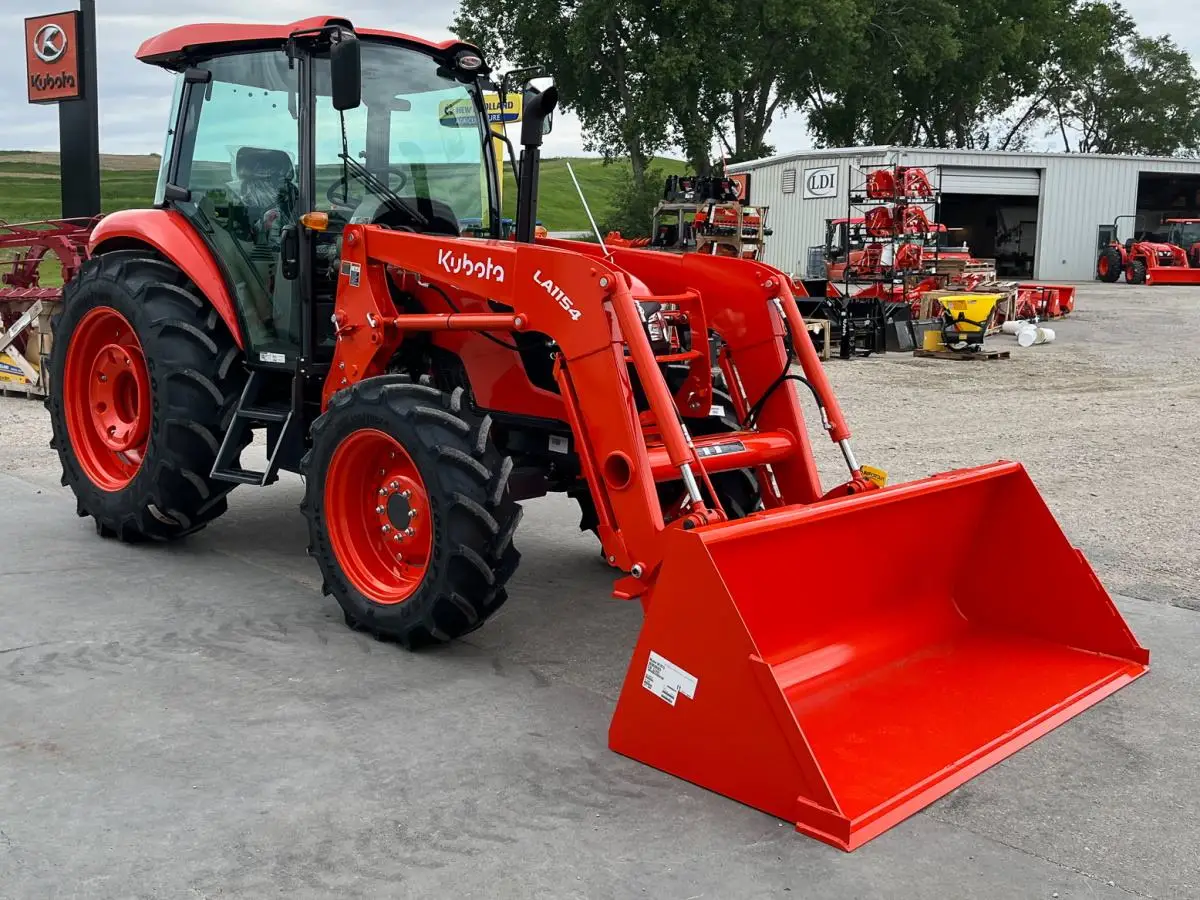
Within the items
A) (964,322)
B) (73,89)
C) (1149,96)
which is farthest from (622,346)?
(1149,96)

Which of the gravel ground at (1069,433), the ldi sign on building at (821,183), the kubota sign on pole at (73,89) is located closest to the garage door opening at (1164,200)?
the ldi sign on building at (821,183)

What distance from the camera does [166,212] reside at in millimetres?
6176

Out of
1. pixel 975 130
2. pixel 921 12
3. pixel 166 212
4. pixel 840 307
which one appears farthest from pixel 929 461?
pixel 975 130

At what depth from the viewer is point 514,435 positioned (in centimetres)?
529

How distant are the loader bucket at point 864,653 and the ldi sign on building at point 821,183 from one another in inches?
1101

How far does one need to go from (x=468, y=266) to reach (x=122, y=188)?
4420 cm

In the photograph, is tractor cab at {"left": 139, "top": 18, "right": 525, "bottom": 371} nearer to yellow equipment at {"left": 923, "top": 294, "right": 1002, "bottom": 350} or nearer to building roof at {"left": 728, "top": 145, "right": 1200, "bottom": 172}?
yellow equipment at {"left": 923, "top": 294, "right": 1002, "bottom": 350}

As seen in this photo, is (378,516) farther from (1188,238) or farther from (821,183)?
(1188,238)

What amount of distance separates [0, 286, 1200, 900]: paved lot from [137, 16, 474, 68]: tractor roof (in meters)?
2.45

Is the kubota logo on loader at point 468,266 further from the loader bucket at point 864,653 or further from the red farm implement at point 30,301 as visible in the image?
the red farm implement at point 30,301

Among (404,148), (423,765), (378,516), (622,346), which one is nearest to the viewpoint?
(423,765)

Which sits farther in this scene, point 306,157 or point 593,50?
point 593,50

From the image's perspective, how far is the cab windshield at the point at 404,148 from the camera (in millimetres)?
5438

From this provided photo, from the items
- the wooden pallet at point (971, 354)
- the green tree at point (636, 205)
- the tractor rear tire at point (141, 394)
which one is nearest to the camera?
the tractor rear tire at point (141, 394)
